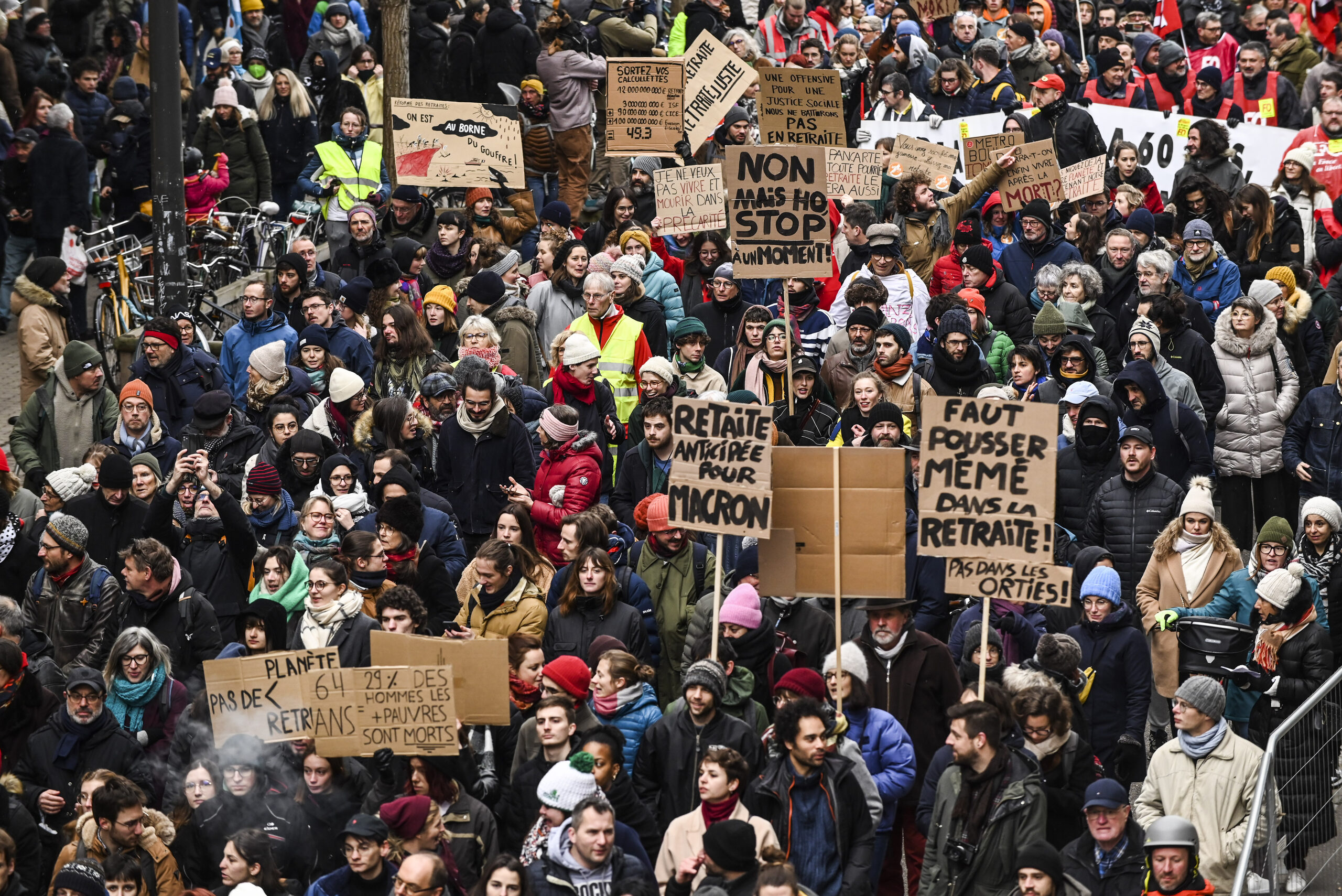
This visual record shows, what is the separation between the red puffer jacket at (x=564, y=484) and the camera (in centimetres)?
1130

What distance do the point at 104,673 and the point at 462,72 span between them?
11.7 meters

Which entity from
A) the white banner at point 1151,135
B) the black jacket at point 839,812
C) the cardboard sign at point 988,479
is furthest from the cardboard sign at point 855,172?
the black jacket at point 839,812

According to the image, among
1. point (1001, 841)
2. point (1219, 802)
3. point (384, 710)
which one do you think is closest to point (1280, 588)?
point (1219, 802)

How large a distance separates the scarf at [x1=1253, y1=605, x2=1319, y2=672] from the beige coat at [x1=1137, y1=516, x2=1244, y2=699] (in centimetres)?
43

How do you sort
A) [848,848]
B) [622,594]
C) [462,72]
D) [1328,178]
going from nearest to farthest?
[848,848]
[622,594]
[1328,178]
[462,72]

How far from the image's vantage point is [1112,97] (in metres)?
18.8

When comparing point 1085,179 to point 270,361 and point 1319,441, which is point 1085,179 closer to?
point 1319,441

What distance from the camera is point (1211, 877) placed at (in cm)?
874

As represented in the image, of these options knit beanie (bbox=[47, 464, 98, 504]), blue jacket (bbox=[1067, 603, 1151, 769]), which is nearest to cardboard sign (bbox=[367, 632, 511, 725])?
blue jacket (bbox=[1067, 603, 1151, 769])

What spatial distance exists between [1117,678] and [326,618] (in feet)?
12.6

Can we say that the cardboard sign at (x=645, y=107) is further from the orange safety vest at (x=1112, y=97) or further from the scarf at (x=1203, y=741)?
the scarf at (x=1203, y=741)

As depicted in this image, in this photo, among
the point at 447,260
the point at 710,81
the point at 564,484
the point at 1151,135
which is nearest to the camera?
the point at 564,484

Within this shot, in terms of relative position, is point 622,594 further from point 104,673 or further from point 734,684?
point 104,673

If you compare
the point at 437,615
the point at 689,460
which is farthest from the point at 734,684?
the point at 437,615
